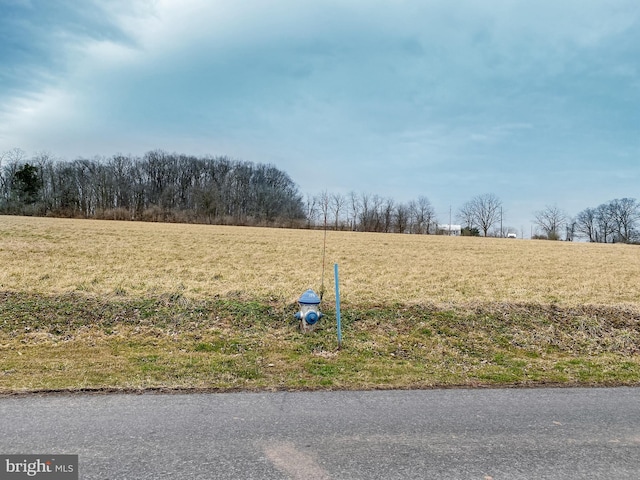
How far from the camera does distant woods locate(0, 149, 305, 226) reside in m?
70.2

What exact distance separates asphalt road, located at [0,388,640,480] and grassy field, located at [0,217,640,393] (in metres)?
0.64

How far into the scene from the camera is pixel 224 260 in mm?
17047

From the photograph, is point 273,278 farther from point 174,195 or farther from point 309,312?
point 174,195

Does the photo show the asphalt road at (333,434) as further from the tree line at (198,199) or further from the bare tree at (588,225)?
the bare tree at (588,225)

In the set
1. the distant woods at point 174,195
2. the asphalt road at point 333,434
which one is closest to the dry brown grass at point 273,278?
the asphalt road at point 333,434

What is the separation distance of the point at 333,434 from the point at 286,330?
14.2 feet

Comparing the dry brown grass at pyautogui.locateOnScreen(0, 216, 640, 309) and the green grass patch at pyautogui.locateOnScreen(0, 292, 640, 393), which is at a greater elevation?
the dry brown grass at pyautogui.locateOnScreen(0, 216, 640, 309)

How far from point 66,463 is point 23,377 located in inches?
106

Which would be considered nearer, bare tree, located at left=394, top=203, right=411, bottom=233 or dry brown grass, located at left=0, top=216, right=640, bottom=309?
dry brown grass, located at left=0, top=216, right=640, bottom=309

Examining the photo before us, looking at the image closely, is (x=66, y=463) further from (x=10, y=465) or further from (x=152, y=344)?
(x=152, y=344)

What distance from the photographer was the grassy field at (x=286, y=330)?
5527 millimetres

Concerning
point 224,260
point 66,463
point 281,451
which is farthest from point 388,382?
point 224,260

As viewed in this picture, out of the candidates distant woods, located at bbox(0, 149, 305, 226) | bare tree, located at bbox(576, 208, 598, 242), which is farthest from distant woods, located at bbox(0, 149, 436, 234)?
bare tree, located at bbox(576, 208, 598, 242)

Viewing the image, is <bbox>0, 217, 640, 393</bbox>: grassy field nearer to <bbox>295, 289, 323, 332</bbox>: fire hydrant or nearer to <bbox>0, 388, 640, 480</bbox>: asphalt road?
<bbox>295, 289, 323, 332</bbox>: fire hydrant
